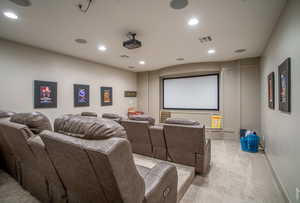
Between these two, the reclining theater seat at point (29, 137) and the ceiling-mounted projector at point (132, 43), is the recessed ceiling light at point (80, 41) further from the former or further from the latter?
the reclining theater seat at point (29, 137)

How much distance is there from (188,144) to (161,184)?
125 cm

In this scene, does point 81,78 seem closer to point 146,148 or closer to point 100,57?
point 100,57

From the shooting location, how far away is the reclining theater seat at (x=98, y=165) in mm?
789

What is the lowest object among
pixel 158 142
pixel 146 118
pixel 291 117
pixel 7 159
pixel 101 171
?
pixel 7 159

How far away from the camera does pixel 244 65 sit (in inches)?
183

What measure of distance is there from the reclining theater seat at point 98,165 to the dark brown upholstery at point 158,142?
125cm

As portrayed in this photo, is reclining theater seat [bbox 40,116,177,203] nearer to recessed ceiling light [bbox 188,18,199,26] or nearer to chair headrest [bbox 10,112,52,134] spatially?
chair headrest [bbox 10,112,52,134]

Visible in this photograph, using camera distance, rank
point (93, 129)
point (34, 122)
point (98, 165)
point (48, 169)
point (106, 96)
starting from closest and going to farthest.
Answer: point (98, 165)
point (93, 129)
point (48, 169)
point (34, 122)
point (106, 96)

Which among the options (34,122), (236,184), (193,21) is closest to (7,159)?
(34,122)

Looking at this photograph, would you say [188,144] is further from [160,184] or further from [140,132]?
[160,184]

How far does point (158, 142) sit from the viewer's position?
8.71 feet

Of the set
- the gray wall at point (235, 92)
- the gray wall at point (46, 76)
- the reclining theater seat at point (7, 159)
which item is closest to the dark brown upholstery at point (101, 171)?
the reclining theater seat at point (7, 159)

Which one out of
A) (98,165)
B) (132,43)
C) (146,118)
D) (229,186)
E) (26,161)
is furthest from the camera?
(132,43)

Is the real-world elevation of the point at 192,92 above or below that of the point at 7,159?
above
